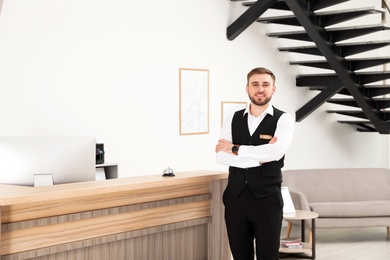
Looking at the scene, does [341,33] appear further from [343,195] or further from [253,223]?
[253,223]

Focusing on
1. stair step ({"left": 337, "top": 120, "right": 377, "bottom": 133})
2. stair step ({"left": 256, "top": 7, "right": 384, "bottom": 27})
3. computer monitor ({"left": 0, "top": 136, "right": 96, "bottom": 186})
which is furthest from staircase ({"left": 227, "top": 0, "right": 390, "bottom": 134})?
computer monitor ({"left": 0, "top": 136, "right": 96, "bottom": 186})

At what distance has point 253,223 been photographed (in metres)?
4.52

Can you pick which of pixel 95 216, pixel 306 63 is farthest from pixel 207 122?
pixel 95 216

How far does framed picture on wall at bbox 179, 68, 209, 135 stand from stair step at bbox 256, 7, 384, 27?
1213 mm

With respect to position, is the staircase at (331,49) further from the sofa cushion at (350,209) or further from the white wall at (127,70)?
the sofa cushion at (350,209)

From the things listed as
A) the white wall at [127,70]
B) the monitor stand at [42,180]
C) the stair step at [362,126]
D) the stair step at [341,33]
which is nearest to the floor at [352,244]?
the white wall at [127,70]

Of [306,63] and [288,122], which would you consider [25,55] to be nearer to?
[288,122]

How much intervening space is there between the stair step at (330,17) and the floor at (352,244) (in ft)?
8.54

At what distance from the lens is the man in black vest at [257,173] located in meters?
4.46

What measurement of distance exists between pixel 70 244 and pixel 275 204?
1330 millimetres

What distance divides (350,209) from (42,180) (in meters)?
4.86

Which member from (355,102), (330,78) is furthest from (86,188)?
(355,102)

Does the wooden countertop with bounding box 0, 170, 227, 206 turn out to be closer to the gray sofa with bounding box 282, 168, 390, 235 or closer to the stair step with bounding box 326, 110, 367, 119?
the gray sofa with bounding box 282, 168, 390, 235

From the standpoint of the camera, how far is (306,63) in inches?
365
